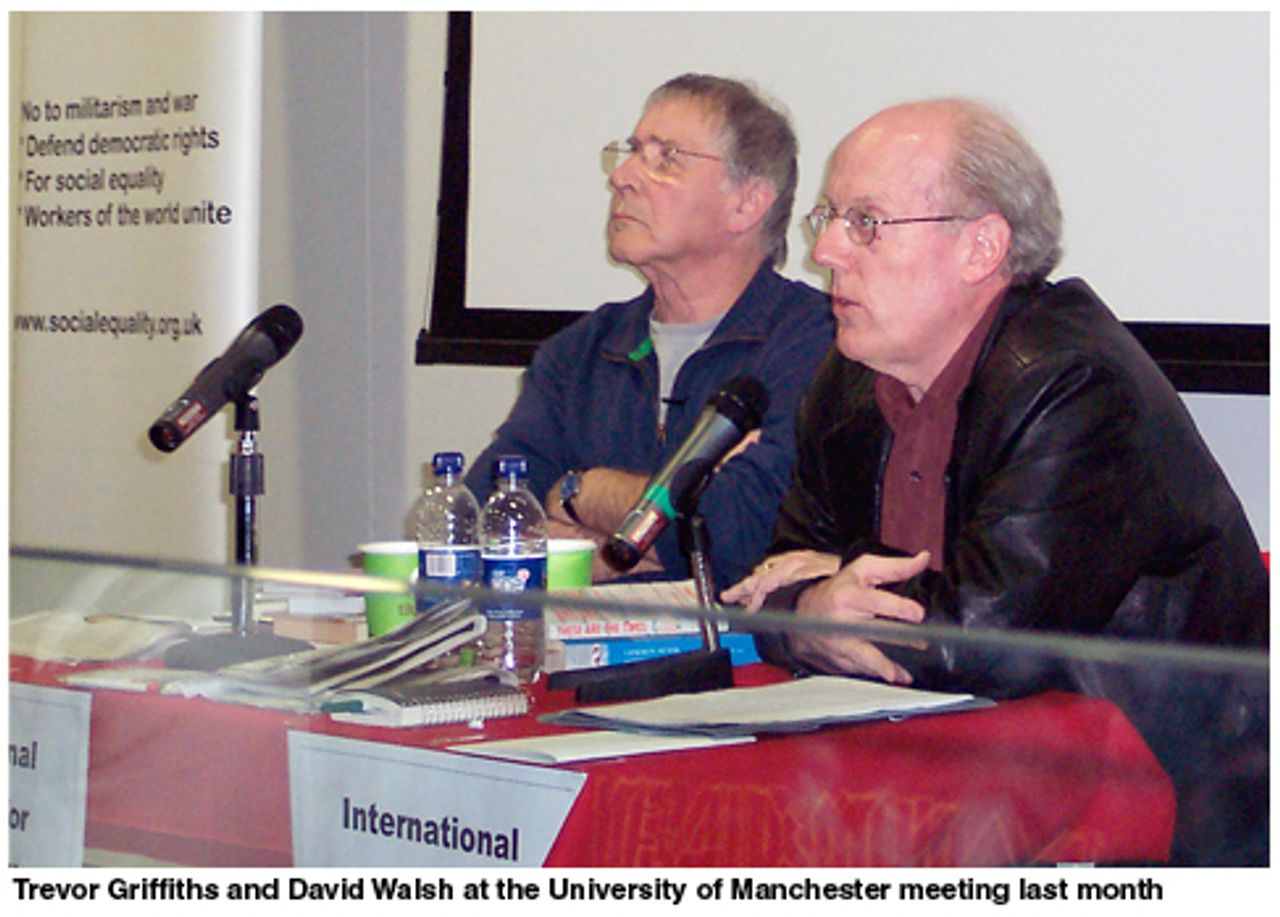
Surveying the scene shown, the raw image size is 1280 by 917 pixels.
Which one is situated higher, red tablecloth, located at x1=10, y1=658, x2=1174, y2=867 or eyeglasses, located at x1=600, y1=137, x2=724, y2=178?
eyeglasses, located at x1=600, y1=137, x2=724, y2=178

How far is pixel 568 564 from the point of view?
216cm

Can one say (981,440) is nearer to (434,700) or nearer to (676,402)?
(434,700)

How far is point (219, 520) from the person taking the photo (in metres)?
3.86

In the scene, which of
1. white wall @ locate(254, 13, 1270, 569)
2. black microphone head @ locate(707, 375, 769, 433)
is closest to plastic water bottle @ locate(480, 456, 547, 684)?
black microphone head @ locate(707, 375, 769, 433)

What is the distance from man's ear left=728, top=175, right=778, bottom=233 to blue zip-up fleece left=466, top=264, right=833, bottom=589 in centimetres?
9

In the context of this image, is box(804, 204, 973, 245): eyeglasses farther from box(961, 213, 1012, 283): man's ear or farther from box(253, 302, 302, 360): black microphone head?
box(253, 302, 302, 360): black microphone head

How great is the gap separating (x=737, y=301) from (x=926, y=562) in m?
1.18

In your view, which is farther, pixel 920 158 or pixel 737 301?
pixel 737 301

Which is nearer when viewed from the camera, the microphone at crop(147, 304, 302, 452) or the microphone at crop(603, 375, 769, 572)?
the microphone at crop(603, 375, 769, 572)

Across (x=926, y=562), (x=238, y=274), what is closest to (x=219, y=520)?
(x=238, y=274)

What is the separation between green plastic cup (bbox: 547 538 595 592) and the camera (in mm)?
2143

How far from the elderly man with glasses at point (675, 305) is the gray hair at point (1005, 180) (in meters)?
0.80
